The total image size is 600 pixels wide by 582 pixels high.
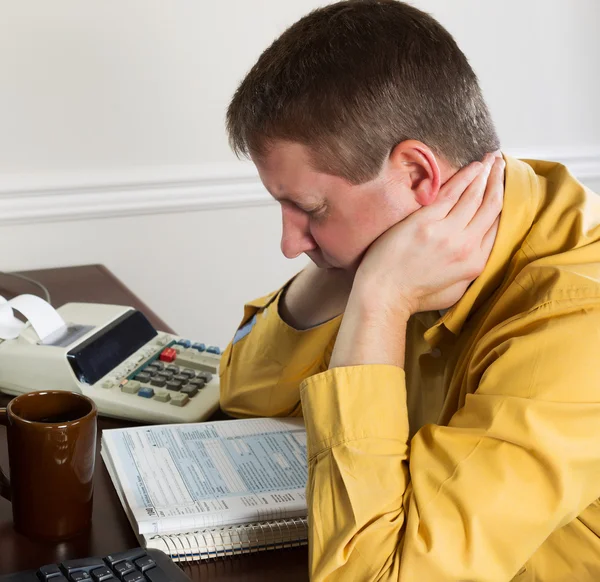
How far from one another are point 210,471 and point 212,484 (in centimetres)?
4

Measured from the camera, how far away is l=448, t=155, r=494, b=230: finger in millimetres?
884

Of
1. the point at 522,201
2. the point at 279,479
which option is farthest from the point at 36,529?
the point at 522,201

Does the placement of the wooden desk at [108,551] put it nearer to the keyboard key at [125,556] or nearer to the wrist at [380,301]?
the keyboard key at [125,556]

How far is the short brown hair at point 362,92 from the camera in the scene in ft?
2.80

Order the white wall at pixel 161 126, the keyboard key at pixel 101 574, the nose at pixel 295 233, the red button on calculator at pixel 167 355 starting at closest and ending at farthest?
the keyboard key at pixel 101 574 < the nose at pixel 295 233 < the red button on calculator at pixel 167 355 < the white wall at pixel 161 126

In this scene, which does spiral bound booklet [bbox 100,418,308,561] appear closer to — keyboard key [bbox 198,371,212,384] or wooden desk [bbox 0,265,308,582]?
wooden desk [bbox 0,265,308,582]

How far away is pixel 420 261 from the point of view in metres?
0.89

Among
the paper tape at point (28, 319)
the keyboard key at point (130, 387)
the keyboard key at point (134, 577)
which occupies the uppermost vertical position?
the paper tape at point (28, 319)

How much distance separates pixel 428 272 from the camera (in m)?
0.89

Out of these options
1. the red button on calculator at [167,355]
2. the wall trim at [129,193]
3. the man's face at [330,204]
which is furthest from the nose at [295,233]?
the wall trim at [129,193]

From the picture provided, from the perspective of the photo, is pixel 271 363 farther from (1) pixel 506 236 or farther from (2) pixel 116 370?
(1) pixel 506 236

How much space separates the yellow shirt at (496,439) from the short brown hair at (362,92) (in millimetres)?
117

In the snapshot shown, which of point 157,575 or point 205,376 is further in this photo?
point 205,376

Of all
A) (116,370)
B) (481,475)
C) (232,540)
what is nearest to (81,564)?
(232,540)
